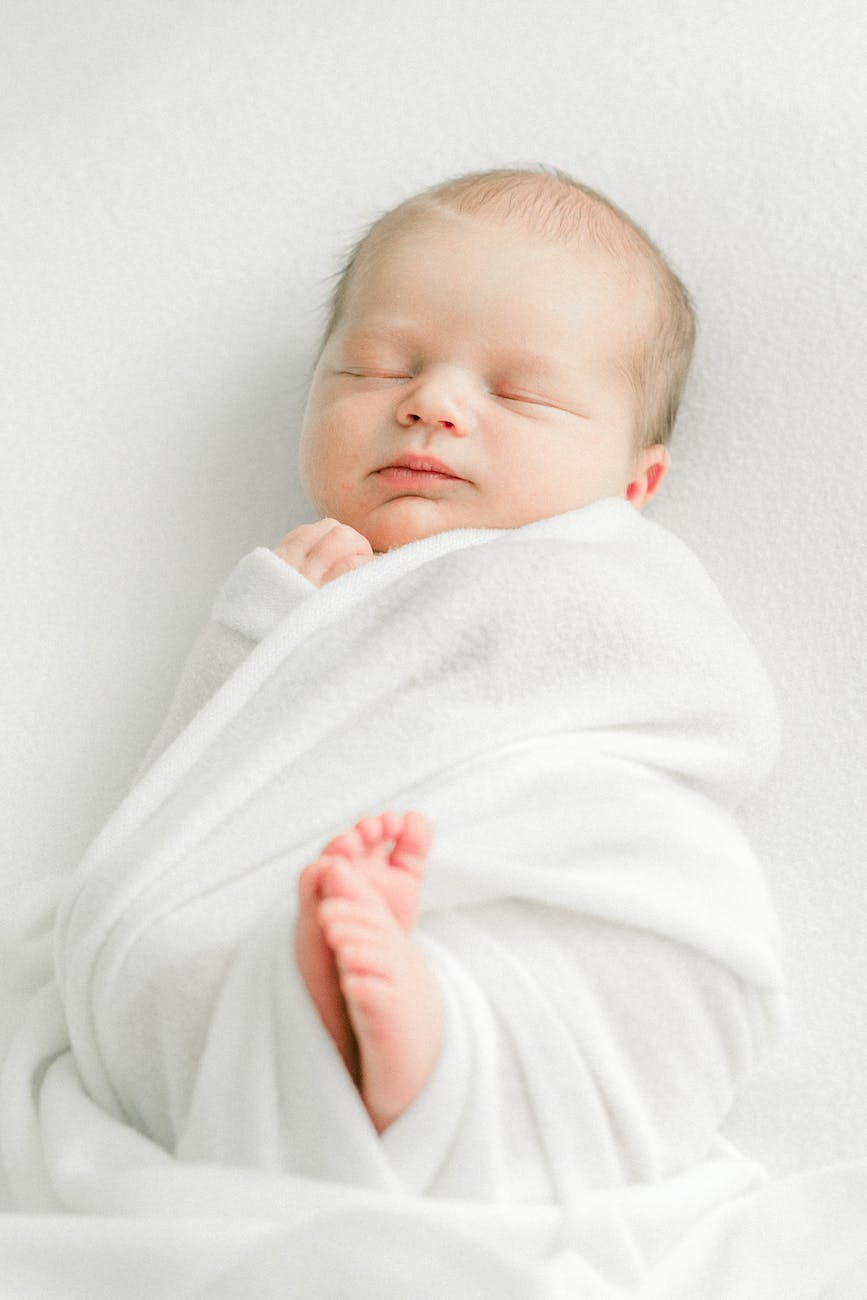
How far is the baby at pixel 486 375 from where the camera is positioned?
148 centimetres

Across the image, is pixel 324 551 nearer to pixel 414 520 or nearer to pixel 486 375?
pixel 414 520

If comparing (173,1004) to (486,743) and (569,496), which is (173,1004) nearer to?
(486,743)


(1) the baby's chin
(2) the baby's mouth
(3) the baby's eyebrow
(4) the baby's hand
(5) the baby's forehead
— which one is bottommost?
(4) the baby's hand

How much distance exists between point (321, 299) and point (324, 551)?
52cm

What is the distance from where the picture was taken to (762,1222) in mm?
1150

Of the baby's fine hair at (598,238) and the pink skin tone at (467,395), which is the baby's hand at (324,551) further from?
the baby's fine hair at (598,238)

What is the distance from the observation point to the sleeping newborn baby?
1.09 m

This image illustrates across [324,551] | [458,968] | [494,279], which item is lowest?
[458,968]

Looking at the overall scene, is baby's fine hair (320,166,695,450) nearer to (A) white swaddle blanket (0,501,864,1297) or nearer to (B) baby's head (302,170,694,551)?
(B) baby's head (302,170,694,551)

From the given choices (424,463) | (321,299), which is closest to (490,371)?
(424,463)

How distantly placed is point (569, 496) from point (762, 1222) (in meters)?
0.67

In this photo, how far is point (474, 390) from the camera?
1.50 meters

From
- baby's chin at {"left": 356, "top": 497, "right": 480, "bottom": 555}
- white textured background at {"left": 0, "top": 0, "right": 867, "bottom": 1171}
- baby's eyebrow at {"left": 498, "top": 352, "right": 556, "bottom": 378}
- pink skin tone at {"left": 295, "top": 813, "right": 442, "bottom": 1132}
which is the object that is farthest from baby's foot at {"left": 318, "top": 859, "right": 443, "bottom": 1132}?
baby's eyebrow at {"left": 498, "top": 352, "right": 556, "bottom": 378}

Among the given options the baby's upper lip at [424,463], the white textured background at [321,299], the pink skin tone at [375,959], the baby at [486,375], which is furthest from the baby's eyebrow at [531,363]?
the pink skin tone at [375,959]
